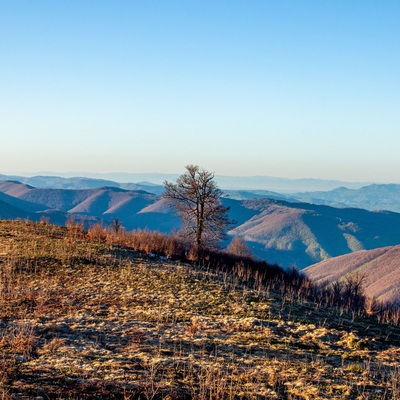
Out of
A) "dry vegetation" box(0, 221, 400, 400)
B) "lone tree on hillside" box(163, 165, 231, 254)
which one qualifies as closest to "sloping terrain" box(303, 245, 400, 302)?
"lone tree on hillside" box(163, 165, 231, 254)

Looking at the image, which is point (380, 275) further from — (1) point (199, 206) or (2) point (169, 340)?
(2) point (169, 340)

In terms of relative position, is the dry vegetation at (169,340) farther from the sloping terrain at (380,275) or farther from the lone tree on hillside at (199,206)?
the sloping terrain at (380,275)

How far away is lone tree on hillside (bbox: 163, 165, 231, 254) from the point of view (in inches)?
1556

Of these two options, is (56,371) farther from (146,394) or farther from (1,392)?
(146,394)

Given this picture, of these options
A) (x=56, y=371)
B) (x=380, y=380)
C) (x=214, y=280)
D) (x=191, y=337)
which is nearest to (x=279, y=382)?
(x=380, y=380)

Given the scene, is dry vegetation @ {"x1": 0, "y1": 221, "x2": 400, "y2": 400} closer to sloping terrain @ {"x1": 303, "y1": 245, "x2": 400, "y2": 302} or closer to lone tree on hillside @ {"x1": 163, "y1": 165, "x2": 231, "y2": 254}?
lone tree on hillside @ {"x1": 163, "y1": 165, "x2": 231, "y2": 254}

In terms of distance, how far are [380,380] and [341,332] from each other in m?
3.38

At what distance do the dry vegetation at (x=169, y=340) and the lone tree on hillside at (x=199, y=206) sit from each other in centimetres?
Answer: 2191

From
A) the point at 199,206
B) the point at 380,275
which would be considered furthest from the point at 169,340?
the point at 380,275

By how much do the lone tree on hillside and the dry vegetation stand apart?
71.9 ft

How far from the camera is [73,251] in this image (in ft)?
64.1

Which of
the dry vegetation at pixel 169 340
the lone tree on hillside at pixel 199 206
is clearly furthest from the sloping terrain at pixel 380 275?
the dry vegetation at pixel 169 340

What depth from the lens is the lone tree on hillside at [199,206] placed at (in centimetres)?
3953

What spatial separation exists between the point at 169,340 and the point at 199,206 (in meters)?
30.8
